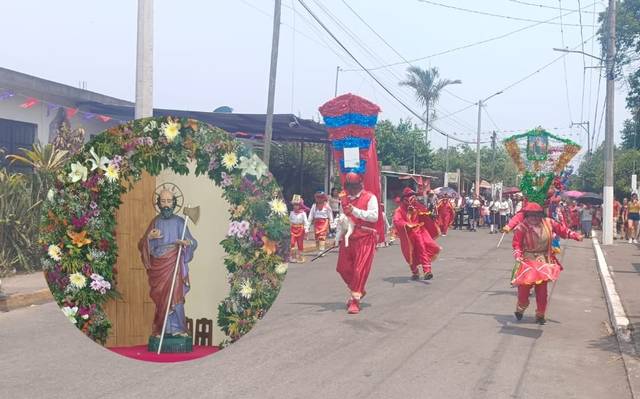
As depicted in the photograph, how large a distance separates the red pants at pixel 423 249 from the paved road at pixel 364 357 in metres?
1.47

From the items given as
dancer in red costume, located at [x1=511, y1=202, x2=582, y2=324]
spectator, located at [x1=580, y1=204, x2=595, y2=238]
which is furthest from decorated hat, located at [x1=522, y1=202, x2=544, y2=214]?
spectator, located at [x1=580, y1=204, x2=595, y2=238]

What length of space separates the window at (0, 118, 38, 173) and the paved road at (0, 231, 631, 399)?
283 inches

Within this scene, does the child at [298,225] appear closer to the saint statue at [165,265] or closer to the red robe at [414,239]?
the red robe at [414,239]

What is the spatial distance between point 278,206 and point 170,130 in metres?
0.49

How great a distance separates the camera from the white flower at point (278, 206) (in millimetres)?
2605

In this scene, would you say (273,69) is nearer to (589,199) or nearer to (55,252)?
(55,252)

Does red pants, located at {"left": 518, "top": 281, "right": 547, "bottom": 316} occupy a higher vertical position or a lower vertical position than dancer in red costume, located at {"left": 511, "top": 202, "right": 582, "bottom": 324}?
lower

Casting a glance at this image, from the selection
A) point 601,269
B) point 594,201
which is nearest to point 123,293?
point 601,269

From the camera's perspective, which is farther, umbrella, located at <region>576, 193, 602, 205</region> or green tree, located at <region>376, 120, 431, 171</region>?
umbrella, located at <region>576, 193, 602, 205</region>

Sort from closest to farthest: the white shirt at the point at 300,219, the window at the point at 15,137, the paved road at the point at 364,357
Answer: the paved road at the point at 364,357
the white shirt at the point at 300,219
the window at the point at 15,137

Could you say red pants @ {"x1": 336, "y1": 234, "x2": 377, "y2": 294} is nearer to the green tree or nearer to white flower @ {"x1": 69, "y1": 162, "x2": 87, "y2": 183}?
white flower @ {"x1": 69, "y1": 162, "x2": 87, "y2": 183}

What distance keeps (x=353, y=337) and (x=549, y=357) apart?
6.62 feet

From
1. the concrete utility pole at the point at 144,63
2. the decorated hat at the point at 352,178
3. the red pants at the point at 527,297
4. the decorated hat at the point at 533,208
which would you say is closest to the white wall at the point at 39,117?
the concrete utility pole at the point at 144,63

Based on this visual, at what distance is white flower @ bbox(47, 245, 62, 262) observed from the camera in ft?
8.07
